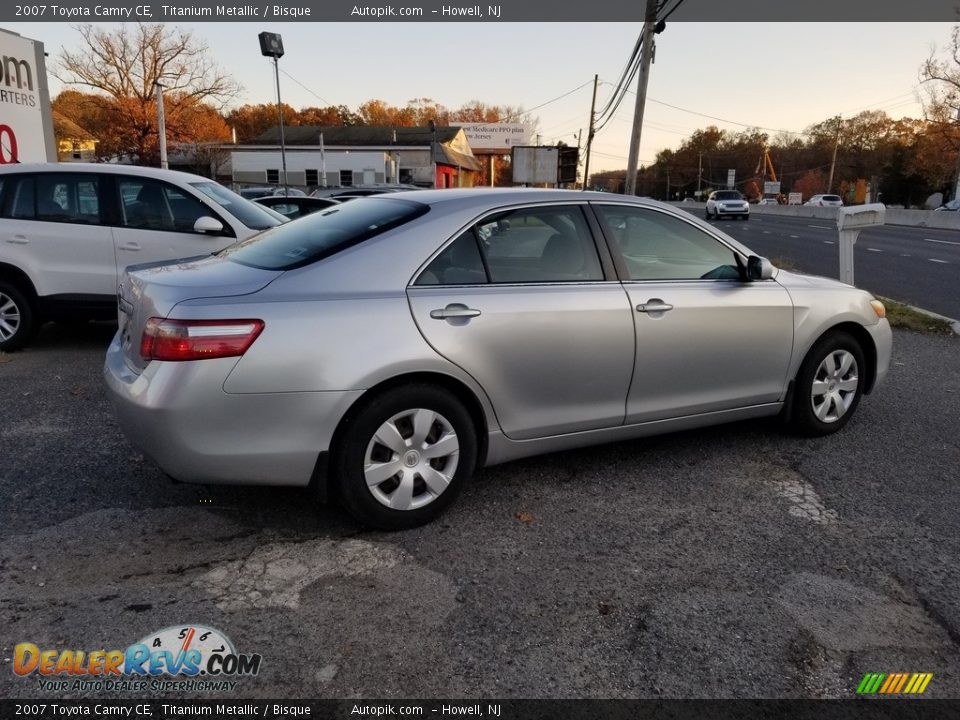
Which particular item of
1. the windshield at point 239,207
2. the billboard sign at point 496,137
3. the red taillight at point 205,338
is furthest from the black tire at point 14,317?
the billboard sign at point 496,137

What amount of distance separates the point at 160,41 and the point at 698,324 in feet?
201

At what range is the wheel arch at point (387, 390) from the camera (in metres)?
Answer: 3.28

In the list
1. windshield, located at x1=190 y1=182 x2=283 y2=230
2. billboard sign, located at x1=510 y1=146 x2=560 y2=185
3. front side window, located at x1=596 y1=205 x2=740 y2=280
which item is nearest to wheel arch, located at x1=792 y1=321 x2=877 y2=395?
front side window, located at x1=596 y1=205 x2=740 y2=280

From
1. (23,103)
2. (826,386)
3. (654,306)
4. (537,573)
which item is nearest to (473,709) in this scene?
(537,573)

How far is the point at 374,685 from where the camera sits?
2.42 m

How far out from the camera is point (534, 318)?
12.0 ft

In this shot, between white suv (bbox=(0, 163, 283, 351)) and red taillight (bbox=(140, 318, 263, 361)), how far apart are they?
385cm

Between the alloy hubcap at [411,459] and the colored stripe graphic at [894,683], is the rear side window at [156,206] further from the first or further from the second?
the colored stripe graphic at [894,683]

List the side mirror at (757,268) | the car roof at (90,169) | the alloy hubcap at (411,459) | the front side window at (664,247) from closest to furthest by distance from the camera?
the alloy hubcap at (411,459) < the front side window at (664,247) < the side mirror at (757,268) < the car roof at (90,169)

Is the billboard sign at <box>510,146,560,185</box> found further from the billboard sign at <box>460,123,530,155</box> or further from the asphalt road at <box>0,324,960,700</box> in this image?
the billboard sign at <box>460,123,530,155</box>

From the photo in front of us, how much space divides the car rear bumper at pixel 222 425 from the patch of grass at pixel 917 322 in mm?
7796

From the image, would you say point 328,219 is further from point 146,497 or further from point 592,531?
point 592,531

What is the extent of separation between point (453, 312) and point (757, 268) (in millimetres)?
1962

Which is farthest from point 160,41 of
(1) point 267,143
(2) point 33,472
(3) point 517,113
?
(3) point 517,113
